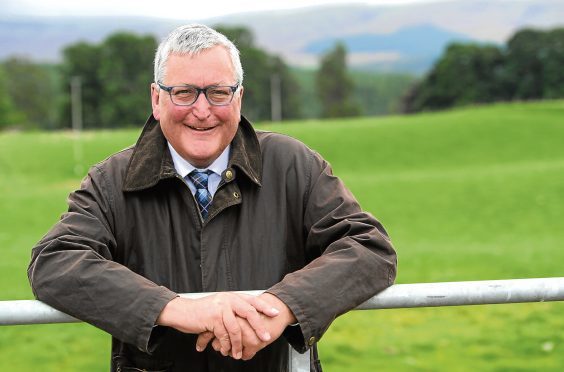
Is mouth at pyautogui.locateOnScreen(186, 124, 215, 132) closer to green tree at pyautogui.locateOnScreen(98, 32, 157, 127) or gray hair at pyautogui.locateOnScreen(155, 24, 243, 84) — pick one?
gray hair at pyautogui.locateOnScreen(155, 24, 243, 84)

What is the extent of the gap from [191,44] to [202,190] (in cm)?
41

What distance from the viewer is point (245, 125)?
2.43 metres

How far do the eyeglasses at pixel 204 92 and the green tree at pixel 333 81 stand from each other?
8733 cm

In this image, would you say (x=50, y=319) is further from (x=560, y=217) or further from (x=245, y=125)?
(x=560, y=217)

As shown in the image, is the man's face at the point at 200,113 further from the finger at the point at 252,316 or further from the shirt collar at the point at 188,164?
the finger at the point at 252,316

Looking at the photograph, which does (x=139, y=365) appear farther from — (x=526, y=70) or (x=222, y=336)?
(x=526, y=70)

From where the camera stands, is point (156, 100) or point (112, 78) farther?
point (112, 78)

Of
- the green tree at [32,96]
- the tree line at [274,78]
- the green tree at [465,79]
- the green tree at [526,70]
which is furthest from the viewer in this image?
the green tree at [32,96]

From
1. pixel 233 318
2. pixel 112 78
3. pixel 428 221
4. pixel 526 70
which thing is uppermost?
pixel 233 318

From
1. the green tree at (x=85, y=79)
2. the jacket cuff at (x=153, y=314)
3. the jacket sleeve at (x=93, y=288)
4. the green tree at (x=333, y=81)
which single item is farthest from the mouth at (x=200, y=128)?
the green tree at (x=333, y=81)

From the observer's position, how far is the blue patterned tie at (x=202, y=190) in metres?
2.26

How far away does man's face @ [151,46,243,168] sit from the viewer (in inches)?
88.0

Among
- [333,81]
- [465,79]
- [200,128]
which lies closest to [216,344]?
[200,128]

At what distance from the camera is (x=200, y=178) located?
2328 millimetres
